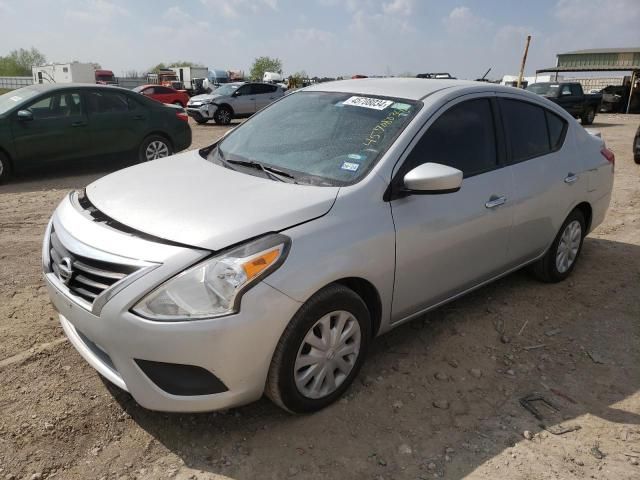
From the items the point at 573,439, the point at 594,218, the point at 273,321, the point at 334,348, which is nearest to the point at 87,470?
the point at 273,321

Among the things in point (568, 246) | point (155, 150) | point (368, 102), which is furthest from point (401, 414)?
point (155, 150)

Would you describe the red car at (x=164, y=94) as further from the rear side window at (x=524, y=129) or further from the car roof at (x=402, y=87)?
the rear side window at (x=524, y=129)

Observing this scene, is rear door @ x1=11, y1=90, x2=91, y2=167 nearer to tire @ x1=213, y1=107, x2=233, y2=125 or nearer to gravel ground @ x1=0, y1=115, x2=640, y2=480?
gravel ground @ x1=0, y1=115, x2=640, y2=480

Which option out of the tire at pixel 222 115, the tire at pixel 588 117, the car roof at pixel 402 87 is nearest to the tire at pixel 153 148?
the car roof at pixel 402 87

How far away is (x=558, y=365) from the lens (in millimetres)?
3455

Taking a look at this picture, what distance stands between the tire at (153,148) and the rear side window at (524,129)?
6.81 meters

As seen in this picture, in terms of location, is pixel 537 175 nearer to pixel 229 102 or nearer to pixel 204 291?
pixel 204 291

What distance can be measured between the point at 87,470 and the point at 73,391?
63 centimetres

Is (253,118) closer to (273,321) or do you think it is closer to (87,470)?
(273,321)

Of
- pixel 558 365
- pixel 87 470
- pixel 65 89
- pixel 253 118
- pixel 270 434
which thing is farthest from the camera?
pixel 65 89

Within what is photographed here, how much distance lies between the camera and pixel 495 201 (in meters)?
3.54

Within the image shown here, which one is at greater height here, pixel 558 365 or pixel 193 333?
pixel 193 333

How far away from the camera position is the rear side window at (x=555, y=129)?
4.24 meters

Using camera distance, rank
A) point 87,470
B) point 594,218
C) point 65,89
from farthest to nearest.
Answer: point 65,89 < point 594,218 < point 87,470
